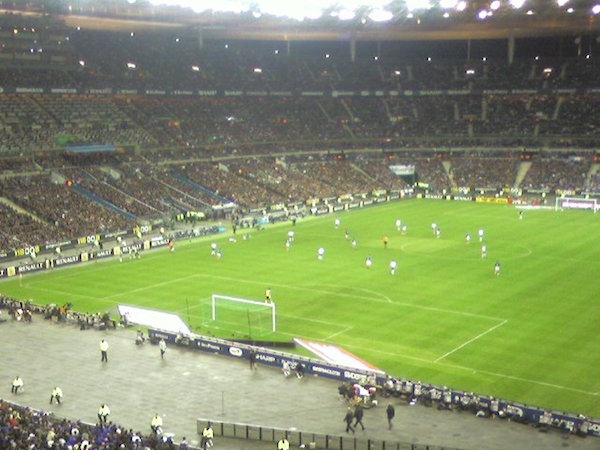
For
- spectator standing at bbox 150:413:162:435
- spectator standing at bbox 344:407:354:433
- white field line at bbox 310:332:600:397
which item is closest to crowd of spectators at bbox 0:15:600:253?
white field line at bbox 310:332:600:397

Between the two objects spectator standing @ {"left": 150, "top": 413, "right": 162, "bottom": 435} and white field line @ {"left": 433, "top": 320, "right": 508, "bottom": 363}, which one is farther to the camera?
white field line @ {"left": 433, "top": 320, "right": 508, "bottom": 363}

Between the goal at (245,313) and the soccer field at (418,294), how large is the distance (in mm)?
175

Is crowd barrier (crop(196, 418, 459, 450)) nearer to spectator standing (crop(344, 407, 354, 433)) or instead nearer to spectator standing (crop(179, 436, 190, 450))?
spectator standing (crop(344, 407, 354, 433))

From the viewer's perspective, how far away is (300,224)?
76.2 metres

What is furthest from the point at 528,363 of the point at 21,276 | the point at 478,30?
the point at 478,30

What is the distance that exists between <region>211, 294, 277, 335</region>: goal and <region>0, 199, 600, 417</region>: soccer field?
0.18 metres

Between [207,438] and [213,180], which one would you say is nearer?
[207,438]

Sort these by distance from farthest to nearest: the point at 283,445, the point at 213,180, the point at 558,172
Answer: the point at 558,172 → the point at 213,180 → the point at 283,445

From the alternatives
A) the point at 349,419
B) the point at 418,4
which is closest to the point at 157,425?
the point at 349,419

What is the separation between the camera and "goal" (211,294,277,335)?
39.9m

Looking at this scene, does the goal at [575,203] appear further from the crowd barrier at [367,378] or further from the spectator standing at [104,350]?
the spectator standing at [104,350]

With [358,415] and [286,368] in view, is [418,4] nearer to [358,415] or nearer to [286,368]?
[286,368]

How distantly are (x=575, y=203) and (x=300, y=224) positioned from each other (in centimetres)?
3254

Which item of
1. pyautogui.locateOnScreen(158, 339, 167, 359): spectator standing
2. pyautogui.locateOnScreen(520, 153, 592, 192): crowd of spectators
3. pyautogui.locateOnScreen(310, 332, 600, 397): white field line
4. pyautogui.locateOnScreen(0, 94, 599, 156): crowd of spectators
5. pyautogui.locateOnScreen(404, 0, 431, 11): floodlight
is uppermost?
pyautogui.locateOnScreen(404, 0, 431, 11): floodlight
